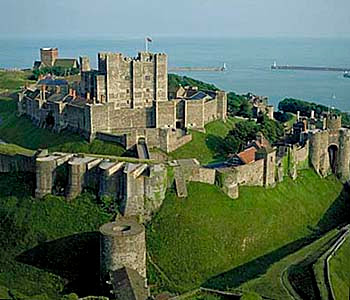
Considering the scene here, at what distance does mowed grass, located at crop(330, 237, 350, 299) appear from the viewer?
1723 cm

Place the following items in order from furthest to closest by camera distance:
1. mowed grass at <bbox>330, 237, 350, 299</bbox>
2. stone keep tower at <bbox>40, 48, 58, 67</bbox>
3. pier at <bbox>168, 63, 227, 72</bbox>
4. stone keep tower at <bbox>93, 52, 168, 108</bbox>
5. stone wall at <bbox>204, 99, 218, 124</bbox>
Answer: pier at <bbox>168, 63, 227, 72</bbox> → stone keep tower at <bbox>40, 48, 58, 67</bbox> → stone wall at <bbox>204, 99, 218, 124</bbox> → stone keep tower at <bbox>93, 52, 168, 108</bbox> → mowed grass at <bbox>330, 237, 350, 299</bbox>

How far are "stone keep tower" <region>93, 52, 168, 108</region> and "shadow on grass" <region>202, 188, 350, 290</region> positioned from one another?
12.6m

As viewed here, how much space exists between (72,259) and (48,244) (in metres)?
1.16

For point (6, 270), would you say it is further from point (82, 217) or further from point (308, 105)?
point (308, 105)

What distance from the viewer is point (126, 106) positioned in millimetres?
33531

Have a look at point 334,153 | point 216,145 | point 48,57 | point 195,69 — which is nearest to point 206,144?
point 216,145

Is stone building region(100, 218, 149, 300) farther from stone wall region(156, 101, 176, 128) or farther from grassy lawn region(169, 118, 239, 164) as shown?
stone wall region(156, 101, 176, 128)

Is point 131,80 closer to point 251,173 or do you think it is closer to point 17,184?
point 251,173

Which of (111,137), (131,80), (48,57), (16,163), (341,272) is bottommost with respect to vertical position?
(341,272)

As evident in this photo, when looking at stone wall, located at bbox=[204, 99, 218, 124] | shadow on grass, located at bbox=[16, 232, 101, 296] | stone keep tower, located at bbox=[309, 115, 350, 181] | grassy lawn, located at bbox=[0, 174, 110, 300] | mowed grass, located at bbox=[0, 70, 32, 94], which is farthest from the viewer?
mowed grass, located at bbox=[0, 70, 32, 94]

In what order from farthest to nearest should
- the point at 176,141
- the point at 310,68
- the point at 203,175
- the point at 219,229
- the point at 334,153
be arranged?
the point at 310,68
the point at 176,141
the point at 334,153
the point at 203,175
the point at 219,229

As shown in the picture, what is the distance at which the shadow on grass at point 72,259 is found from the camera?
18.9 metres

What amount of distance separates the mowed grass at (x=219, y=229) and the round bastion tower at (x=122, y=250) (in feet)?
4.63

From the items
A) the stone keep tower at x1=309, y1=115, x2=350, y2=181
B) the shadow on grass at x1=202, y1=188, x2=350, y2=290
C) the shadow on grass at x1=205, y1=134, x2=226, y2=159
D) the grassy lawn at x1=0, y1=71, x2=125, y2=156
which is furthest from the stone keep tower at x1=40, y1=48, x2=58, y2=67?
the shadow on grass at x1=202, y1=188, x2=350, y2=290
